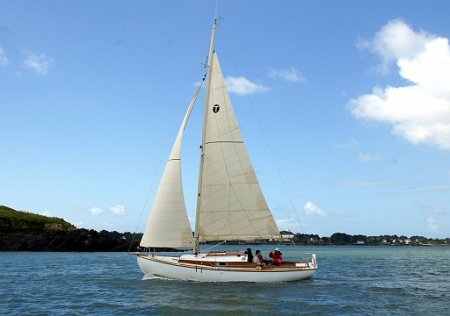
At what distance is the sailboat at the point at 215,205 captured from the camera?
30.7 m

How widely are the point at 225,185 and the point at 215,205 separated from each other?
1.53 m

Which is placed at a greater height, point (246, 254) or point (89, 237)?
point (89, 237)

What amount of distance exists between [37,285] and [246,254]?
590 inches

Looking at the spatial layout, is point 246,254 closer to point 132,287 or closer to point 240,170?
point 240,170

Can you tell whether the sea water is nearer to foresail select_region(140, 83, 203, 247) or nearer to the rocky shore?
foresail select_region(140, 83, 203, 247)

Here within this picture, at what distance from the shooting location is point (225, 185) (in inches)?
1244

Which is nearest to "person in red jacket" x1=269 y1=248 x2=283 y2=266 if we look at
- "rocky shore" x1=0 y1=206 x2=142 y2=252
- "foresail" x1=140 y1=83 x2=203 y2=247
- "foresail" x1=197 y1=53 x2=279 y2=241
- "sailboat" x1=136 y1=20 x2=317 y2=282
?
"sailboat" x1=136 y1=20 x2=317 y2=282

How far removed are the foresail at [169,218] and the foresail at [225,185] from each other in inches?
44.7

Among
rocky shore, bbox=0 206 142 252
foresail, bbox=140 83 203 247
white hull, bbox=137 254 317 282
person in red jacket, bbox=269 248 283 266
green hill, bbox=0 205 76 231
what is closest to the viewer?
white hull, bbox=137 254 317 282

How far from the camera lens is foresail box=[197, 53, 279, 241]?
31.2 meters

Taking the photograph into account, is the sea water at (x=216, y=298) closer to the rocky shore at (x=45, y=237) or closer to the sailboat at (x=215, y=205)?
the sailboat at (x=215, y=205)

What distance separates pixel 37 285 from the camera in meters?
33.0

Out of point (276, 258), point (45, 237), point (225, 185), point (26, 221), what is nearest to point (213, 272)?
point (276, 258)

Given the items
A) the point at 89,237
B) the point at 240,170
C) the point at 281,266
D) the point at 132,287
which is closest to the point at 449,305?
the point at 281,266
